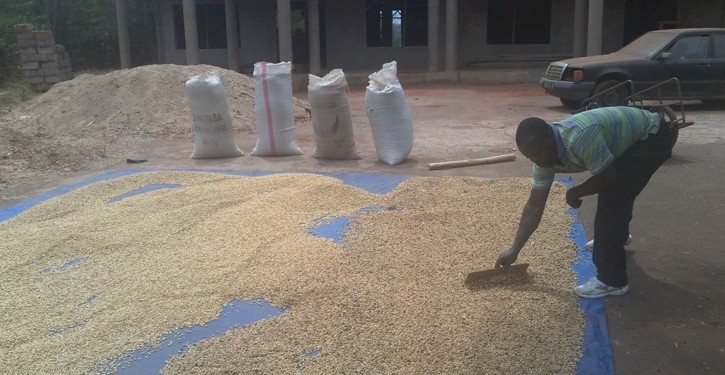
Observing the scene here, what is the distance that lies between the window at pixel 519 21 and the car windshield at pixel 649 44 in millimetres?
7122

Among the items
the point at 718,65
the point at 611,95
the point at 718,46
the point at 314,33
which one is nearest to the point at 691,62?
the point at 718,65

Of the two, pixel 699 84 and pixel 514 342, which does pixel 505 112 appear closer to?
pixel 699 84

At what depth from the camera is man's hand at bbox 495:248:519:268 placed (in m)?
3.25

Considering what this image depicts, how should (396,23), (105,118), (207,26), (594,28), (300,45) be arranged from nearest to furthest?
(105,118) < (594,28) < (396,23) < (207,26) < (300,45)

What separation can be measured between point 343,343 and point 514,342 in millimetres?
724

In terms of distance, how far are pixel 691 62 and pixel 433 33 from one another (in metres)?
7.55

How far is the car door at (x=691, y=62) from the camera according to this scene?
9.86 m

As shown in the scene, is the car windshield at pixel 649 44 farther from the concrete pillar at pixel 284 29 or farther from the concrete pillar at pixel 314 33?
the concrete pillar at pixel 314 33

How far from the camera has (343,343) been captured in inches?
109

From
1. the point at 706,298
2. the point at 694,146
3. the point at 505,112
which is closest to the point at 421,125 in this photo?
the point at 505,112

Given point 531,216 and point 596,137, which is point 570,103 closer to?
point 531,216

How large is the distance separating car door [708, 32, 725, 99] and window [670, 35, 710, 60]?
0.18 metres

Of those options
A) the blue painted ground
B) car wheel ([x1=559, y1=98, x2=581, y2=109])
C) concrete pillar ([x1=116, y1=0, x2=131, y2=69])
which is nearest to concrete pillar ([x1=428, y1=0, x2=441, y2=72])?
car wheel ([x1=559, y1=98, x2=581, y2=109])

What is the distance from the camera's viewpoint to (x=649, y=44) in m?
10.2
